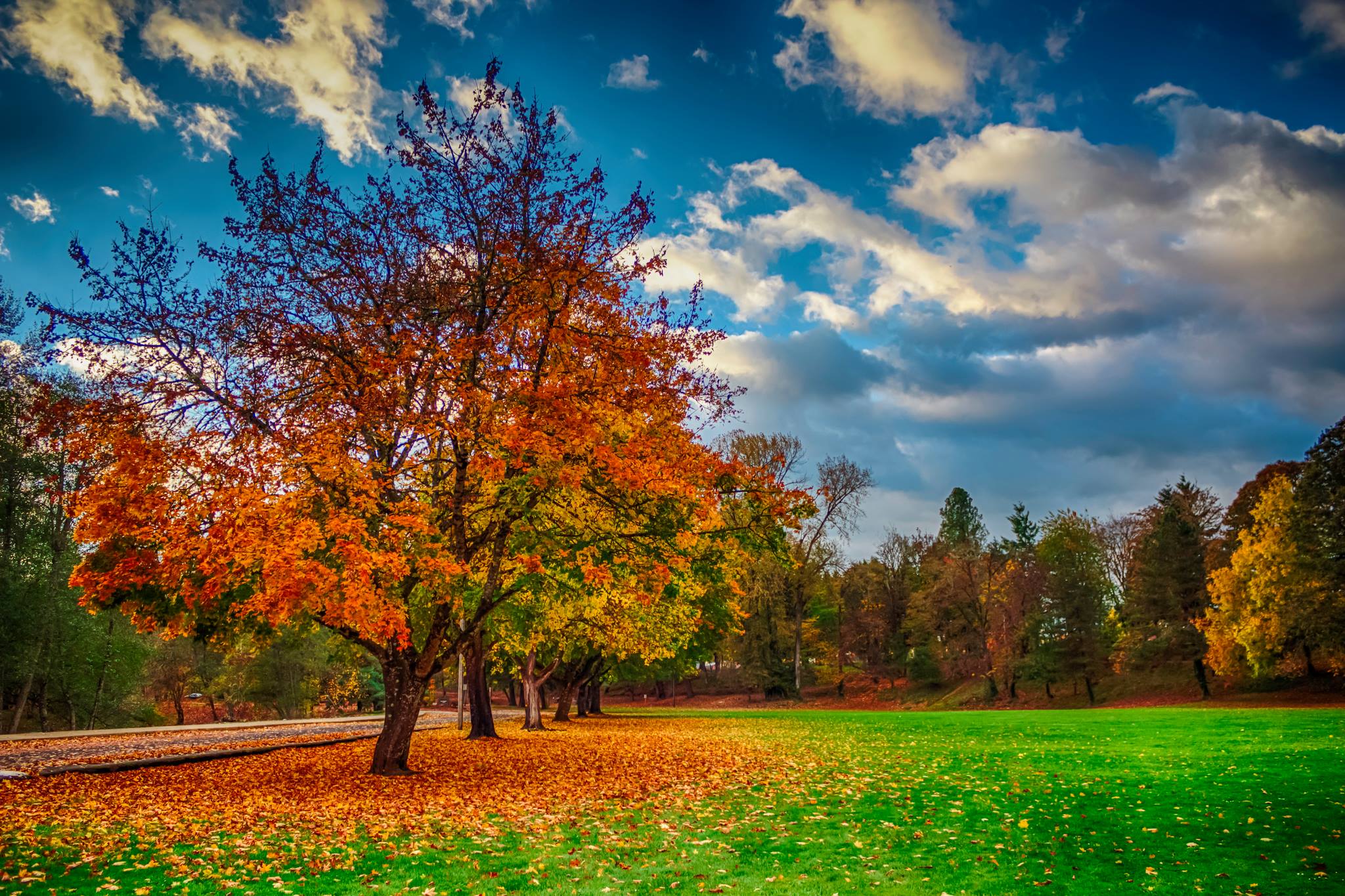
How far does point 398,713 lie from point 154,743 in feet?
49.9

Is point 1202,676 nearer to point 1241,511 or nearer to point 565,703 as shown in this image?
point 1241,511

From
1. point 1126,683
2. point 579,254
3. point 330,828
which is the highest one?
point 579,254

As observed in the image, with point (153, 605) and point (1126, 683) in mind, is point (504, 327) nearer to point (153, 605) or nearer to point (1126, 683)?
point (153, 605)

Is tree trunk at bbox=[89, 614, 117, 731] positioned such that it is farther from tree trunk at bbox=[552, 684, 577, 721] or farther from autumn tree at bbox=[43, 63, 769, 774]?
autumn tree at bbox=[43, 63, 769, 774]

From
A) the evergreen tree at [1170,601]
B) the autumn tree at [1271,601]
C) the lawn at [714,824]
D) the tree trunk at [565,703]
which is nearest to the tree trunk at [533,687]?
the tree trunk at [565,703]

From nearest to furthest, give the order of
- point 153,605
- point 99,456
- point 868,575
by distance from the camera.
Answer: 1. point 99,456
2. point 153,605
3. point 868,575

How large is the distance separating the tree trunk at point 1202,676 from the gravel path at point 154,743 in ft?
150

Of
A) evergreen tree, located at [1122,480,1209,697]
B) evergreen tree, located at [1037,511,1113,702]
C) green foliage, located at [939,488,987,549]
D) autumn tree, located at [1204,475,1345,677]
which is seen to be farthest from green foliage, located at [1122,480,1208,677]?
green foliage, located at [939,488,987,549]

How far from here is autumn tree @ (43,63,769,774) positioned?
38.1ft

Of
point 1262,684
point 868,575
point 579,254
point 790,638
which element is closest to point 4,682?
point 579,254

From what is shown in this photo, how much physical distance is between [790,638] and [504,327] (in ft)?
169

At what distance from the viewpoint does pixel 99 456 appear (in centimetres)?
1146

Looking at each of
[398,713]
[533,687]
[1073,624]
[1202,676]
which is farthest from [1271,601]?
[398,713]

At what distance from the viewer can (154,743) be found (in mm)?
23906
